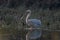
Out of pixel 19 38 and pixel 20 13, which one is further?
pixel 20 13

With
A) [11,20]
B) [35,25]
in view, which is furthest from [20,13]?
[35,25]

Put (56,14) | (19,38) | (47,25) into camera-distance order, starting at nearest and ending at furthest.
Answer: (19,38)
(47,25)
(56,14)

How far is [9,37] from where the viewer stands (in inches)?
336

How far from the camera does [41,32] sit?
29.3 ft

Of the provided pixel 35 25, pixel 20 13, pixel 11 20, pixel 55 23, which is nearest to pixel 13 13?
pixel 20 13

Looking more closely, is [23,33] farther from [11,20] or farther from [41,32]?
[11,20]

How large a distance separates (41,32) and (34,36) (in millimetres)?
460

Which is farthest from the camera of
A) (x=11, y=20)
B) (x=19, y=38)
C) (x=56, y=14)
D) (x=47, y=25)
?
(x=56, y=14)

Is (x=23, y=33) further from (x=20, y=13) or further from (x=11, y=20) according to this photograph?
(x=20, y=13)

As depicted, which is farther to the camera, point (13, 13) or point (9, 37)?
point (13, 13)

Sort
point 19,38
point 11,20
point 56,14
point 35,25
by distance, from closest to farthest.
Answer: point 19,38 → point 35,25 → point 11,20 → point 56,14

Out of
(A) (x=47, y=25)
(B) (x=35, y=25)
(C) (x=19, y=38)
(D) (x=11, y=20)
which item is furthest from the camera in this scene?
(D) (x=11, y=20)

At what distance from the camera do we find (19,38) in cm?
841

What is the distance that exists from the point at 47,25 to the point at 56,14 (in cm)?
203
